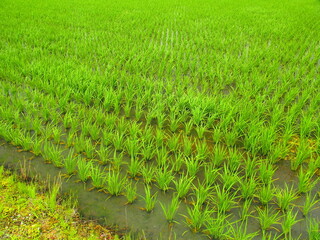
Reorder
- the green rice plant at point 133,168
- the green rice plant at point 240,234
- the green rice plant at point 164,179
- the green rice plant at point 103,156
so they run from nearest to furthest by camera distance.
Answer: the green rice plant at point 240,234
the green rice plant at point 164,179
the green rice plant at point 133,168
the green rice plant at point 103,156

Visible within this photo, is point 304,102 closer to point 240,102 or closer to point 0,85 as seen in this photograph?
point 240,102

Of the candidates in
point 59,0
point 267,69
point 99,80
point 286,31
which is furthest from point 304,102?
point 59,0

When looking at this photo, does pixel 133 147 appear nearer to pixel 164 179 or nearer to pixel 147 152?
pixel 147 152

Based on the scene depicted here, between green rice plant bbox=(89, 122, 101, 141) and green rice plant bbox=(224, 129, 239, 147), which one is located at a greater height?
green rice plant bbox=(224, 129, 239, 147)

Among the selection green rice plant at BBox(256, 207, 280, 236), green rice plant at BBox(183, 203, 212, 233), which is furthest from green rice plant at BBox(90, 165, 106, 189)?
green rice plant at BBox(256, 207, 280, 236)

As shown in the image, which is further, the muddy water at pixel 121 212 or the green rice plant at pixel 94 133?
the green rice plant at pixel 94 133

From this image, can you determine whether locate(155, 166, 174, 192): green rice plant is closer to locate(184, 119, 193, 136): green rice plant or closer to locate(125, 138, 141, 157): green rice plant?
locate(125, 138, 141, 157): green rice plant

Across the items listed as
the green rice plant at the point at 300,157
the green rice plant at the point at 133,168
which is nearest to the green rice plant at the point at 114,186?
the green rice plant at the point at 133,168

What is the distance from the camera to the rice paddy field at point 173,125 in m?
1.78

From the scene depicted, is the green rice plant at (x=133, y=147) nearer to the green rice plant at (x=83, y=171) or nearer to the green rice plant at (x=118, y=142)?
the green rice plant at (x=118, y=142)

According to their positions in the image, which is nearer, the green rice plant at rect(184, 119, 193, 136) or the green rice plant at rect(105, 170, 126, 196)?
the green rice plant at rect(105, 170, 126, 196)

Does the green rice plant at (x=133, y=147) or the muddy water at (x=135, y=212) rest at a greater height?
the green rice plant at (x=133, y=147)

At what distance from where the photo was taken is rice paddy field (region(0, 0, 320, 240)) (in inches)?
69.9

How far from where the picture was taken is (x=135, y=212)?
179cm
